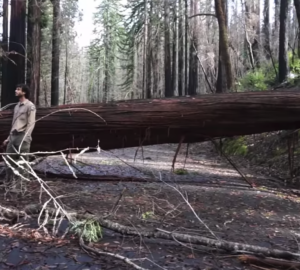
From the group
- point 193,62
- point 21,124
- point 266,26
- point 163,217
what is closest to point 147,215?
point 163,217

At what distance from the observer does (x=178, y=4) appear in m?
33.3

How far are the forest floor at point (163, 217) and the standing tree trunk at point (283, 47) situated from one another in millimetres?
7639

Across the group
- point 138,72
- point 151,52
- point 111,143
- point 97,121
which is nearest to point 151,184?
point 111,143

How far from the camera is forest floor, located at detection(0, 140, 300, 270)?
168 inches

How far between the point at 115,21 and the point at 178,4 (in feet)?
62.4

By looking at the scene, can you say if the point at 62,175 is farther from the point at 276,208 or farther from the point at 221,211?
the point at 276,208

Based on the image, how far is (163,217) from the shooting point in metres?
5.93

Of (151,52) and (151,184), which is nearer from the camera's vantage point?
(151,184)

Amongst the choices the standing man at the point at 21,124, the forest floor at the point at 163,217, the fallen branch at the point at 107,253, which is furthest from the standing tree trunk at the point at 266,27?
the fallen branch at the point at 107,253

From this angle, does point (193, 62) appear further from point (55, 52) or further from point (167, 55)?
point (55, 52)

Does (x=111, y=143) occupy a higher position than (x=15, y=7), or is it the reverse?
(x=15, y=7)

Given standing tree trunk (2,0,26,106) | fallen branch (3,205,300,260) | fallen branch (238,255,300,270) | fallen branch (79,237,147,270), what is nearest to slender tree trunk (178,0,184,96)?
standing tree trunk (2,0,26,106)

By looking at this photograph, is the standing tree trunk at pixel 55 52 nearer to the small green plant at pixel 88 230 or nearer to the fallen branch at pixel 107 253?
the small green plant at pixel 88 230

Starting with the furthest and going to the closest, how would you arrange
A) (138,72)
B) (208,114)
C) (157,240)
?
(138,72) → (208,114) → (157,240)
